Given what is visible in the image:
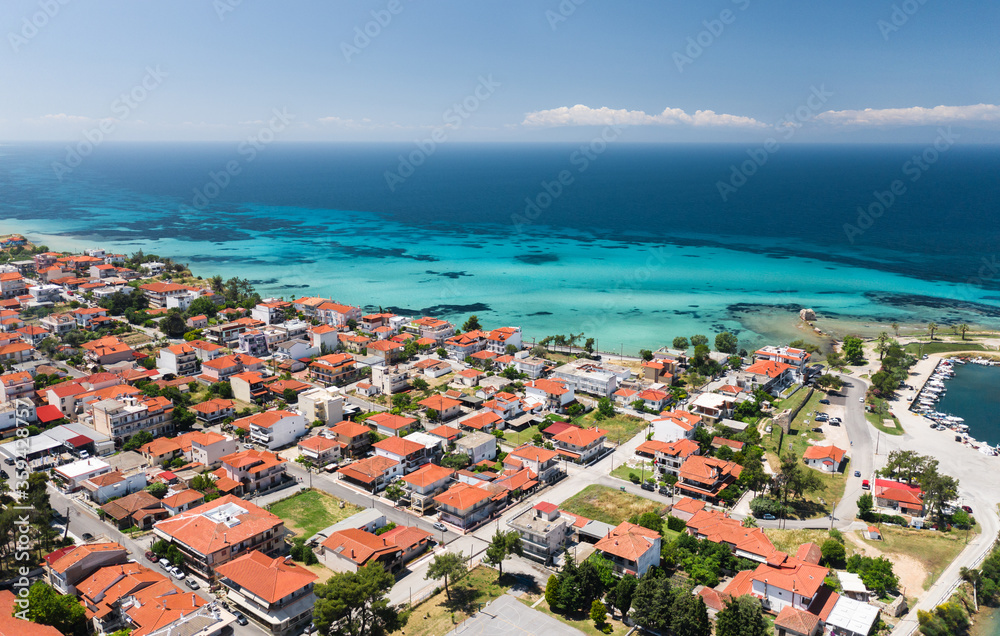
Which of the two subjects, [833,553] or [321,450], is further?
[321,450]

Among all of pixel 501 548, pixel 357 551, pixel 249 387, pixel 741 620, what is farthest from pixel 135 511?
pixel 741 620

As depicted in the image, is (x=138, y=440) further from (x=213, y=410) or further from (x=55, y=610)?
(x=55, y=610)

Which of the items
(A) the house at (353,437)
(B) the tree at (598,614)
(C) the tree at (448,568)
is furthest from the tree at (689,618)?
(A) the house at (353,437)

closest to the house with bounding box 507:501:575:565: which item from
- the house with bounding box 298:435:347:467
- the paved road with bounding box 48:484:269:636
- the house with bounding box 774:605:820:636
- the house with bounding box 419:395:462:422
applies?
the house with bounding box 774:605:820:636

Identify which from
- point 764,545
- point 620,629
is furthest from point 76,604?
point 764,545

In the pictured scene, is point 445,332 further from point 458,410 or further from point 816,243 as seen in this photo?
point 816,243
